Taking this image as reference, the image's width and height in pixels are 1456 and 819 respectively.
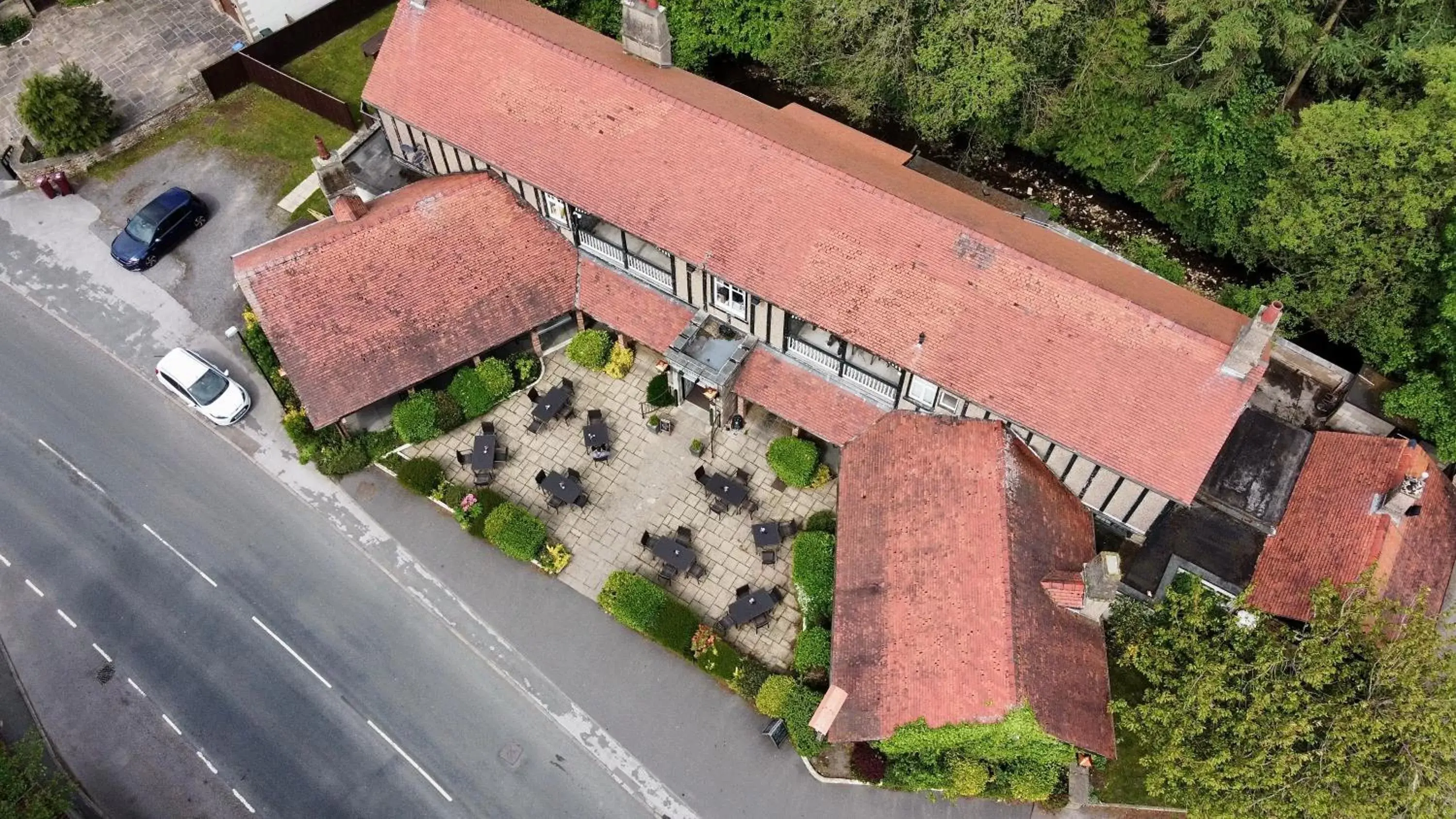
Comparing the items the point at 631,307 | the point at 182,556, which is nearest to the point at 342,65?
the point at 631,307

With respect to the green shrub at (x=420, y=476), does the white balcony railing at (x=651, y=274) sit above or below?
above

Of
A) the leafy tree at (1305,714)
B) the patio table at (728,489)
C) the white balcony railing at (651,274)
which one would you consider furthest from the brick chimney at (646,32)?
the leafy tree at (1305,714)

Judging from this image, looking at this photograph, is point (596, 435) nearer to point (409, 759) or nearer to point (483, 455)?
point (483, 455)

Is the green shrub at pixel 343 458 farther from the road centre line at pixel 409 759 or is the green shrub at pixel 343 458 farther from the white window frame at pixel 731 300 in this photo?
the white window frame at pixel 731 300

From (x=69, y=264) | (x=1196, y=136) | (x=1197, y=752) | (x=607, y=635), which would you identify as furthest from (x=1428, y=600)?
(x=69, y=264)

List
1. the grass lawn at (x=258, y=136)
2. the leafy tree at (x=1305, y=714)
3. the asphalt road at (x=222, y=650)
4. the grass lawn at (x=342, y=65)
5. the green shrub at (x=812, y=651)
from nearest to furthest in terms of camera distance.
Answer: the leafy tree at (x=1305, y=714) → the asphalt road at (x=222, y=650) → the green shrub at (x=812, y=651) → the grass lawn at (x=258, y=136) → the grass lawn at (x=342, y=65)

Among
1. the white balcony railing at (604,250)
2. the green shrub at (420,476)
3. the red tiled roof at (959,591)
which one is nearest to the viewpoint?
the red tiled roof at (959,591)

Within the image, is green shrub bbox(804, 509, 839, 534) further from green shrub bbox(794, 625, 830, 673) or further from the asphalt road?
the asphalt road
